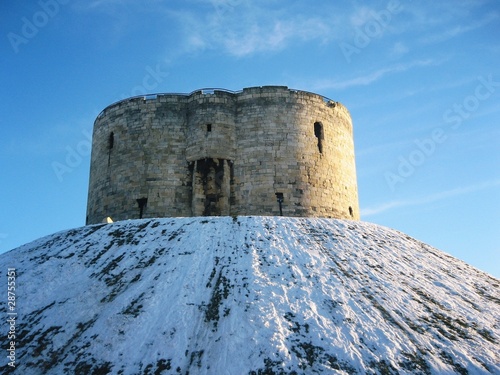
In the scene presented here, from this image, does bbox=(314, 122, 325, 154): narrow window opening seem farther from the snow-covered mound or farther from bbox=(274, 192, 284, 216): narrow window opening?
the snow-covered mound

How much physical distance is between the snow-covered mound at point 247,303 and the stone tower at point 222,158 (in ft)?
13.4

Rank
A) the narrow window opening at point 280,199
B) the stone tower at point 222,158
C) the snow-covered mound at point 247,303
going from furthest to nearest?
1. the stone tower at point 222,158
2. the narrow window opening at point 280,199
3. the snow-covered mound at point 247,303

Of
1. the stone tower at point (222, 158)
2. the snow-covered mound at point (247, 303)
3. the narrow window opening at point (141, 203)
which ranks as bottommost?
the snow-covered mound at point (247, 303)

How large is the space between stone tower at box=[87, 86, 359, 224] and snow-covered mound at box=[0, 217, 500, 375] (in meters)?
4.07

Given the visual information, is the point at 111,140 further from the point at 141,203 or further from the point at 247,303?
the point at 247,303

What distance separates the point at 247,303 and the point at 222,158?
945cm

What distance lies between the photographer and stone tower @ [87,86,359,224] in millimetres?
16922

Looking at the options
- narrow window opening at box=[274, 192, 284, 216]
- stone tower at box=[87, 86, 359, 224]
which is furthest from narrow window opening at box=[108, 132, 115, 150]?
narrow window opening at box=[274, 192, 284, 216]

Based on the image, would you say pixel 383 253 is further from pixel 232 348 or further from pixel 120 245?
pixel 120 245

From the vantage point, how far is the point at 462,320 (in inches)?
344

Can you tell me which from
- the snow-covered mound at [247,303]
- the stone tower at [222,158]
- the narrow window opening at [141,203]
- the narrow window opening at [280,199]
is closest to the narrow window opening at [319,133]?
the stone tower at [222,158]

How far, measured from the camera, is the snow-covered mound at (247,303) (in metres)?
7.16

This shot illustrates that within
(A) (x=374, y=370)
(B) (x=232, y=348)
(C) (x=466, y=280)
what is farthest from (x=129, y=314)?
(C) (x=466, y=280)

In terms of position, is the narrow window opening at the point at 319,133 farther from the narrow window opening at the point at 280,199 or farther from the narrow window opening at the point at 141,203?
the narrow window opening at the point at 141,203
